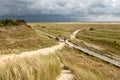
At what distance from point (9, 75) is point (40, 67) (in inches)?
55.1

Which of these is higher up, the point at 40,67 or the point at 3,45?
the point at 40,67

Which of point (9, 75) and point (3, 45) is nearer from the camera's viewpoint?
point (9, 75)

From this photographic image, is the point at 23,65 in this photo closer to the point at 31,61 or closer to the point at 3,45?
the point at 31,61

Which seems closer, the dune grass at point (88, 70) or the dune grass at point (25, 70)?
the dune grass at point (25, 70)

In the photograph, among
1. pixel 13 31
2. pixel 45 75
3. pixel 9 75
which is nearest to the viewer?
pixel 9 75

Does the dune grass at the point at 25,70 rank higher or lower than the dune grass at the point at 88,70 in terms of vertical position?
higher

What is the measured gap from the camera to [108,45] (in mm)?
59406

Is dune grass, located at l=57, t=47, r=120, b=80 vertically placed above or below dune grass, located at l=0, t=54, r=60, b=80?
below

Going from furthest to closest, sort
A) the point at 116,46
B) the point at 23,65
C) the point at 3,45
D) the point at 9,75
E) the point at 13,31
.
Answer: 1. the point at 13,31
2. the point at 116,46
3. the point at 3,45
4. the point at 23,65
5. the point at 9,75

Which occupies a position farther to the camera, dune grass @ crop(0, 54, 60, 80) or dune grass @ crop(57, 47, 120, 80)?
dune grass @ crop(57, 47, 120, 80)

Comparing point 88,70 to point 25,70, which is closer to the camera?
point 25,70

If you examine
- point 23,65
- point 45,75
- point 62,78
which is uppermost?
point 23,65

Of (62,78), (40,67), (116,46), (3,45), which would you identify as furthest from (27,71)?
(116,46)

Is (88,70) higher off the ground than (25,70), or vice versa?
(25,70)
